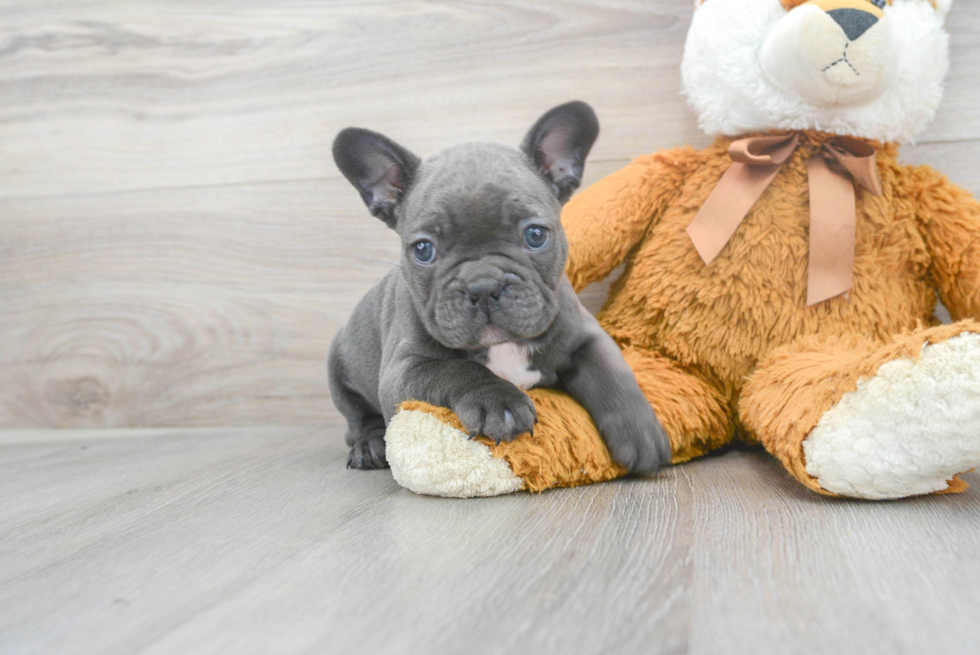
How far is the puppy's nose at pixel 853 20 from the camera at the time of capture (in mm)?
1404

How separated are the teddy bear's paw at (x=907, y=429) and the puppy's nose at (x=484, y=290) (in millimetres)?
578

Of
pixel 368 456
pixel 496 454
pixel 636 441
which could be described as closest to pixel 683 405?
pixel 636 441

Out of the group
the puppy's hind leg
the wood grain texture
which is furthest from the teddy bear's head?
the puppy's hind leg

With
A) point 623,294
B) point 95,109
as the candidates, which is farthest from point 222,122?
point 623,294

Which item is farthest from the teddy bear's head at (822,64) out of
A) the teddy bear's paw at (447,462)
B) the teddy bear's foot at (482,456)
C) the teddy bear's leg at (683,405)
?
the teddy bear's paw at (447,462)

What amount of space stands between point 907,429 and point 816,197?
1.99 ft

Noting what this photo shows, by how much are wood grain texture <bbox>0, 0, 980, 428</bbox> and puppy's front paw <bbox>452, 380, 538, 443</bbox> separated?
0.76 metres

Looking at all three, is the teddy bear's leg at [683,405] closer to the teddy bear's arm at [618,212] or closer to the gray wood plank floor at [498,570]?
the gray wood plank floor at [498,570]

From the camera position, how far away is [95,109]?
91.2 inches

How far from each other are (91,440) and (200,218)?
73cm

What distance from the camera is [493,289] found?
1.27 metres

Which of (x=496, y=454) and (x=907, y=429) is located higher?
(x=907, y=429)

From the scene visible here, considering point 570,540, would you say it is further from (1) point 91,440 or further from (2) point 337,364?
(1) point 91,440

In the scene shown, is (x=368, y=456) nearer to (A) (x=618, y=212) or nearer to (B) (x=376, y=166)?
(B) (x=376, y=166)
